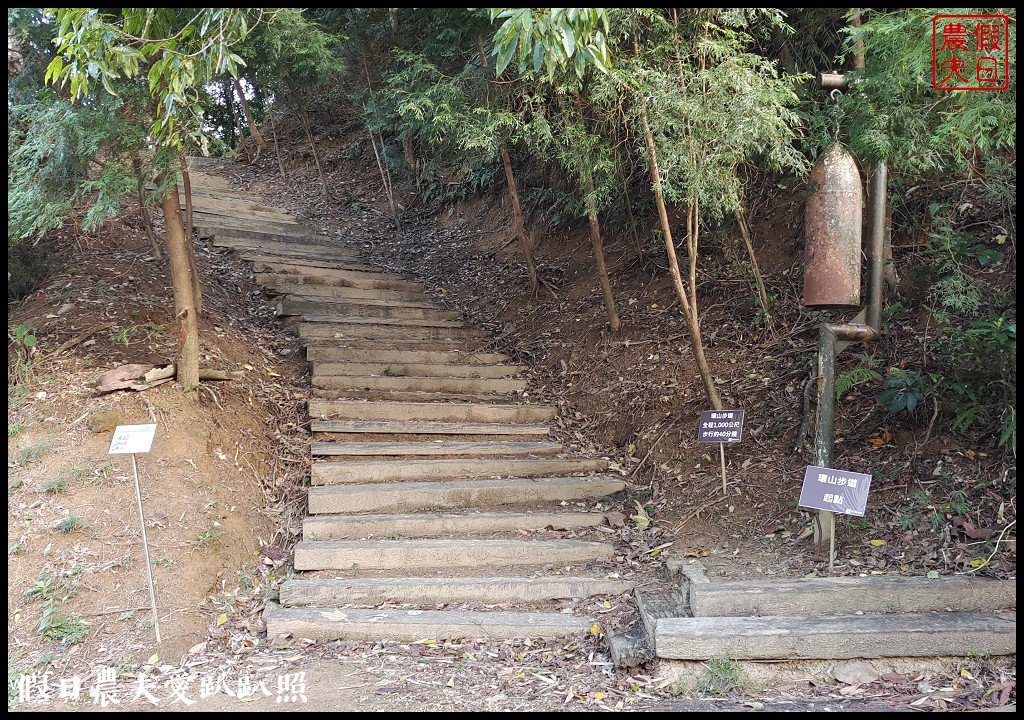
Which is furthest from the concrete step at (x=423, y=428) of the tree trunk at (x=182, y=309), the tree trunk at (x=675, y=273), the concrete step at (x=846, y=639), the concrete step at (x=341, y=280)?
the concrete step at (x=341, y=280)

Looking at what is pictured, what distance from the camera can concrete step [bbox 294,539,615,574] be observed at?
15.9 ft

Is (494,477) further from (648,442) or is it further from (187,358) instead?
(187,358)

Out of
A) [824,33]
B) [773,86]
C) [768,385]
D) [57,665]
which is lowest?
[57,665]

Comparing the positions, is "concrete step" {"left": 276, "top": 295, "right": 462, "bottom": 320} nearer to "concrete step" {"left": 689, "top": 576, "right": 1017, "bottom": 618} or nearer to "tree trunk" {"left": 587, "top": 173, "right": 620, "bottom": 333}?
"tree trunk" {"left": 587, "top": 173, "right": 620, "bottom": 333}

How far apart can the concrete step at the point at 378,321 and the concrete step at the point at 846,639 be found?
5508mm

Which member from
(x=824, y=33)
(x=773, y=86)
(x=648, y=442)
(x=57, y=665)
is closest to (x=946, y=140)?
(x=773, y=86)

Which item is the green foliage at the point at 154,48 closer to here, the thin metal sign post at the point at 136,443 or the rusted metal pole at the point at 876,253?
the thin metal sign post at the point at 136,443

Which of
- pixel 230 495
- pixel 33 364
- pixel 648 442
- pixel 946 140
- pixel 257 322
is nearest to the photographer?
pixel 946 140

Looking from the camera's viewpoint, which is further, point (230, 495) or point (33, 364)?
point (33, 364)

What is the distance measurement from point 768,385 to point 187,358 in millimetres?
4842

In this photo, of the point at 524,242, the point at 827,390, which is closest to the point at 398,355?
the point at 524,242

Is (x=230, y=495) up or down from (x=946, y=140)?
down

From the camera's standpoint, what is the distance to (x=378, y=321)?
27.6 feet

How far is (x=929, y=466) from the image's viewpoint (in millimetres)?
4598
